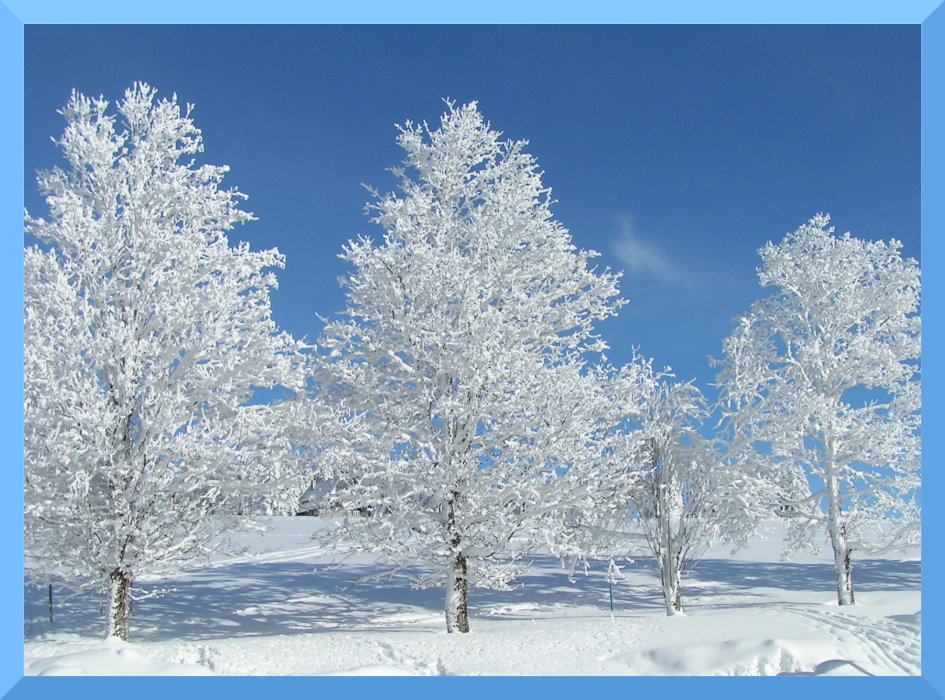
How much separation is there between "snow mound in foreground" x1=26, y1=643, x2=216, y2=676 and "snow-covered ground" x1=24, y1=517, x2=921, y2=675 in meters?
0.02

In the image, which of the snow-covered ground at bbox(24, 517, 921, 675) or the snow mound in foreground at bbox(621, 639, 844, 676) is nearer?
the snow mound in foreground at bbox(621, 639, 844, 676)

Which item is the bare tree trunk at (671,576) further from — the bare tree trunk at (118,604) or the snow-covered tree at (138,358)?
the bare tree trunk at (118,604)

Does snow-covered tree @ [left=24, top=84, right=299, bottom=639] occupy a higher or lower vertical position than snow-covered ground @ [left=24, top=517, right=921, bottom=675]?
higher

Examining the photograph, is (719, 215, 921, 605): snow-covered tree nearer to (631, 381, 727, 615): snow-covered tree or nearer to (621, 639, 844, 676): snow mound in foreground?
(631, 381, 727, 615): snow-covered tree

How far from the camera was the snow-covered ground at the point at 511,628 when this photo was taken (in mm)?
6746

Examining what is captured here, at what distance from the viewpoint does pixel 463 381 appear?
914 centimetres

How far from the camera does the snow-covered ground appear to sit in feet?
22.1

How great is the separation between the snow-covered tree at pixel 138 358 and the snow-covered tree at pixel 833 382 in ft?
25.9

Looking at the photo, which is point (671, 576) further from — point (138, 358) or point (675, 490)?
point (138, 358)

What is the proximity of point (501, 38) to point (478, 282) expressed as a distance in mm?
3178

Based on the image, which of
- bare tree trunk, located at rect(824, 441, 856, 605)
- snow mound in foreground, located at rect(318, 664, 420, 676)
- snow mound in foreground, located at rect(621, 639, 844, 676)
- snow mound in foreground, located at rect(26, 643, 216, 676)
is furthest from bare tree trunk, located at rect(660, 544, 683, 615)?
snow mound in foreground, located at rect(26, 643, 216, 676)

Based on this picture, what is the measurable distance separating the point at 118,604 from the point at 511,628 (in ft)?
16.8

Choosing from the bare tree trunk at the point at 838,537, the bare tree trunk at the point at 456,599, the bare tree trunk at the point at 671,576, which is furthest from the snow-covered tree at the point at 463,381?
the bare tree trunk at the point at 838,537

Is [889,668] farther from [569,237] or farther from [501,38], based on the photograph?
[501,38]
